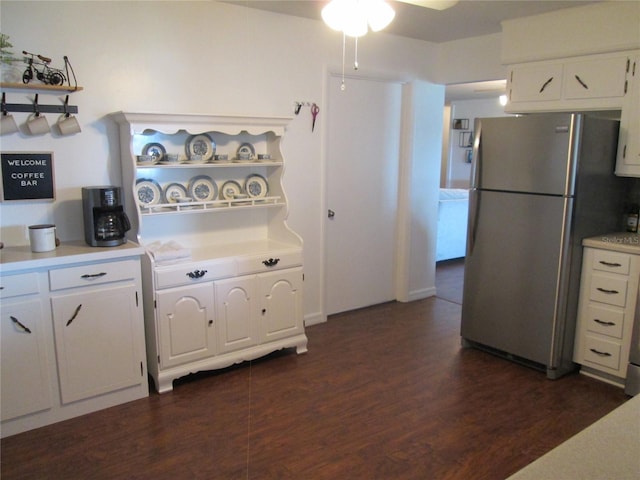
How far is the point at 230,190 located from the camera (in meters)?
3.52

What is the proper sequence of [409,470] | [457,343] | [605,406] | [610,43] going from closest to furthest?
1. [409,470]
2. [605,406]
3. [610,43]
4. [457,343]

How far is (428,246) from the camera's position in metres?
4.89

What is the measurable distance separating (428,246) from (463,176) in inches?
185

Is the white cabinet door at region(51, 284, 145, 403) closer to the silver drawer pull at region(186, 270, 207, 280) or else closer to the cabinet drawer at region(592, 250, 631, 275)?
the silver drawer pull at region(186, 270, 207, 280)

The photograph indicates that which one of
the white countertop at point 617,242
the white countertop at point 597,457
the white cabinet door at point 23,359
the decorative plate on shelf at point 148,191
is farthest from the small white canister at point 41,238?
the white countertop at point 617,242

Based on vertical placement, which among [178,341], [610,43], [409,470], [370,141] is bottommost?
[409,470]

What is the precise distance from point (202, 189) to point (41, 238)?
106cm

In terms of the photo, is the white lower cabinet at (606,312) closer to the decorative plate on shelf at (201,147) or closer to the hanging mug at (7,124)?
the decorative plate on shelf at (201,147)

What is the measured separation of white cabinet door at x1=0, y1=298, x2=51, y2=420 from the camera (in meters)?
2.47

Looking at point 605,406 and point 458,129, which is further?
point 458,129

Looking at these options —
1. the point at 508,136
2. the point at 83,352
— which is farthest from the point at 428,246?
the point at 83,352

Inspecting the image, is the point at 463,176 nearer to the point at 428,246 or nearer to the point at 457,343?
the point at 428,246

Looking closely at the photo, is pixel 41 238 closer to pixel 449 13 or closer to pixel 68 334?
pixel 68 334

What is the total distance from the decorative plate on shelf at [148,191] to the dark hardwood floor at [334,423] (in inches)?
45.5
